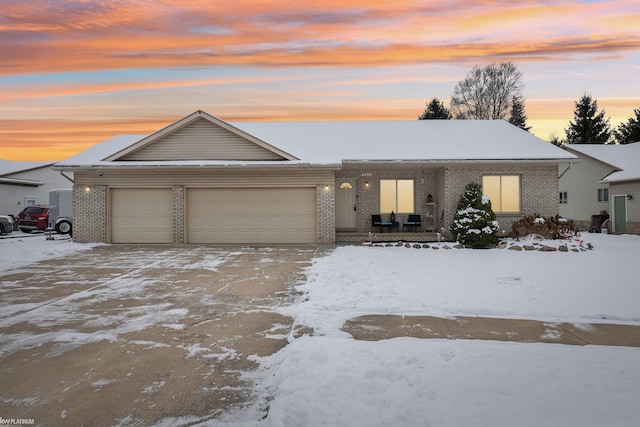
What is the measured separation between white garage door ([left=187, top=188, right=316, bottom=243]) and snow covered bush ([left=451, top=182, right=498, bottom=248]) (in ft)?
18.3

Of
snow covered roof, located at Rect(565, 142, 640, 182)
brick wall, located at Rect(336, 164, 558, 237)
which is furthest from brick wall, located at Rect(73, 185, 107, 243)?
snow covered roof, located at Rect(565, 142, 640, 182)

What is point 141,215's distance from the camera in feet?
52.5

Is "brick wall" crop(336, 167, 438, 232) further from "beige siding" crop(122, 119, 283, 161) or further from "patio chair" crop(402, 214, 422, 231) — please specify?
"beige siding" crop(122, 119, 283, 161)

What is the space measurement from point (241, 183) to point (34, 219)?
15.7 m

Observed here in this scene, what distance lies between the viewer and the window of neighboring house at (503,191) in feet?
53.7

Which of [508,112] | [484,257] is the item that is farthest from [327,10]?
[508,112]

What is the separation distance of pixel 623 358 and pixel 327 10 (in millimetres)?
11867

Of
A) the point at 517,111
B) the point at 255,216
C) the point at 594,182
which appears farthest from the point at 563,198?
the point at 255,216

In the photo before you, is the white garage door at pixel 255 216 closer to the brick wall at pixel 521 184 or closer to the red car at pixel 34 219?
the brick wall at pixel 521 184

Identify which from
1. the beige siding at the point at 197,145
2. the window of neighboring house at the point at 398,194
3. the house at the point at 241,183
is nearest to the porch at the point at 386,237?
the house at the point at 241,183

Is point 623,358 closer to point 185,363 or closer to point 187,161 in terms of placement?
point 185,363

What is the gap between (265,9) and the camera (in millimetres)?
11680

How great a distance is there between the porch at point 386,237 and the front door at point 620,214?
1390 centimetres

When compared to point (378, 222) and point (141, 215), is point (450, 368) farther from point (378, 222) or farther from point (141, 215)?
point (141, 215)
